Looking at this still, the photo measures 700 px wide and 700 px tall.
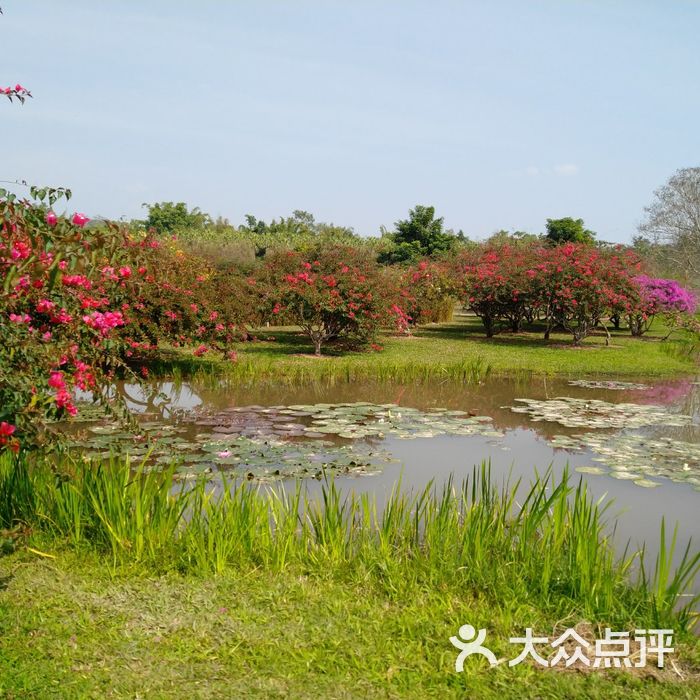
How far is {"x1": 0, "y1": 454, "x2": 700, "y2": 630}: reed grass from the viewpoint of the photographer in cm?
373

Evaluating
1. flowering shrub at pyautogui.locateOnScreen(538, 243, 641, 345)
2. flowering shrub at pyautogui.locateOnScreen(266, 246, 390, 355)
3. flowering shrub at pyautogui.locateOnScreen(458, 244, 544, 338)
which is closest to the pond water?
flowering shrub at pyautogui.locateOnScreen(266, 246, 390, 355)

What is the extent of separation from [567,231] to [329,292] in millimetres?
21315

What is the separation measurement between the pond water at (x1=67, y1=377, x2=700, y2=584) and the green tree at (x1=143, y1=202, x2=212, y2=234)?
3753 cm

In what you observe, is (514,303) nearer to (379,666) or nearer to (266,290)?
(266,290)

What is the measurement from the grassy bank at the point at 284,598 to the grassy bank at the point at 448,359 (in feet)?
24.6

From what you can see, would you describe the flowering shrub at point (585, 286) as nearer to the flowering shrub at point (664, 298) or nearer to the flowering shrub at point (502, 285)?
the flowering shrub at point (502, 285)

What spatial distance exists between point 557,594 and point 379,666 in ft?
3.47

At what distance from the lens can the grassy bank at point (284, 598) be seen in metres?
3.09

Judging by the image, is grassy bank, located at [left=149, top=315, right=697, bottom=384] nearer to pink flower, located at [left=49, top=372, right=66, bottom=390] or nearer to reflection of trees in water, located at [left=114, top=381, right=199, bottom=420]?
reflection of trees in water, located at [left=114, top=381, right=199, bottom=420]

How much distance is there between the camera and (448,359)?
1439 centimetres

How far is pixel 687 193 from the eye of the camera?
35.8 meters

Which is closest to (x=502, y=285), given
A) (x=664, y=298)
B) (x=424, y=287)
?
(x=424, y=287)

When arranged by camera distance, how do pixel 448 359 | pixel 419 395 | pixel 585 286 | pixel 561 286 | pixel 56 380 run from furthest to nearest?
pixel 561 286, pixel 585 286, pixel 448 359, pixel 419 395, pixel 56 380

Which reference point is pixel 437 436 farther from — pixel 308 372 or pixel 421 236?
pixel 421 236
